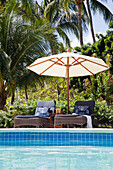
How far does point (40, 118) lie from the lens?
7.91m

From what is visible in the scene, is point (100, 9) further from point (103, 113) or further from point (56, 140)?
point (56, 140)

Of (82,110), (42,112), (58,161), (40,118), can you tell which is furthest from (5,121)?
(58,161)

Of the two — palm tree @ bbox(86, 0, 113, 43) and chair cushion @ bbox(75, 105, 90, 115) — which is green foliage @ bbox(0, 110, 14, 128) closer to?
chair cushion @ bbox(75, 105, 90, 115)

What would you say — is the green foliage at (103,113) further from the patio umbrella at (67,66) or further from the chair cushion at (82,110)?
the patio umbrella at (67,66)

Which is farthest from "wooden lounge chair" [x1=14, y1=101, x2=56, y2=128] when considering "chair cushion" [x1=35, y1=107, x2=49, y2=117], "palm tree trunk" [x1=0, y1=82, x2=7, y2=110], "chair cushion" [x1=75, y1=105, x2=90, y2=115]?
"palm tree trunk" [x1=0, y1=82, x2=7, y2=110]

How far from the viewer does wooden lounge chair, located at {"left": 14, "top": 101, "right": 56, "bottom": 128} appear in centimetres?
784

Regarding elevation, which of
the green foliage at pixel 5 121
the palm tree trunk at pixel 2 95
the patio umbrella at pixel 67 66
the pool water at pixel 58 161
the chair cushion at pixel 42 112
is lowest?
the pool water at pixel 58 161

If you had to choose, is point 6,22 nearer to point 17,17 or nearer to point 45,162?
point 17,17

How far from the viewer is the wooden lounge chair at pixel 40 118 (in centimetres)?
784

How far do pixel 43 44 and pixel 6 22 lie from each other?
1771 mm

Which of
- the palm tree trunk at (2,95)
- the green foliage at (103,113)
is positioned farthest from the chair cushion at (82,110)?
the palm tree trunk at (2,95)

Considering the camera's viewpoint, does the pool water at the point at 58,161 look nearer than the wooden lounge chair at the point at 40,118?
Yes

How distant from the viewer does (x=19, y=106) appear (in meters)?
9.61

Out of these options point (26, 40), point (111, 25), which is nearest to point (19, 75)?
point (26, 40)
